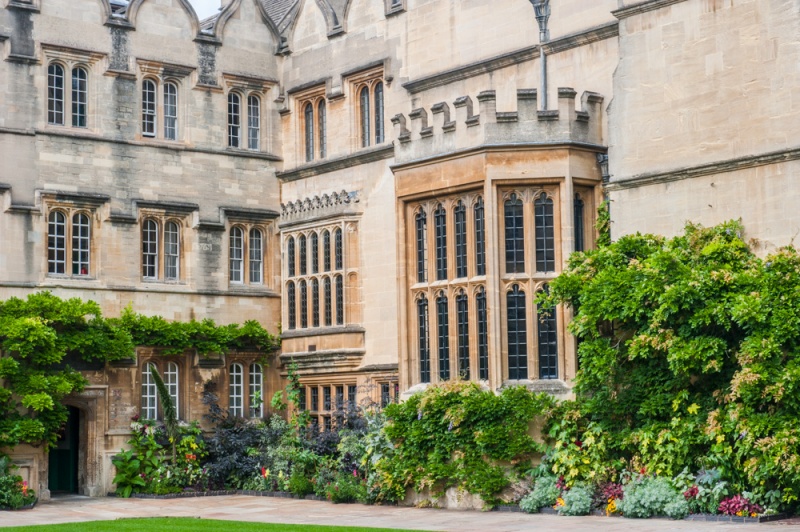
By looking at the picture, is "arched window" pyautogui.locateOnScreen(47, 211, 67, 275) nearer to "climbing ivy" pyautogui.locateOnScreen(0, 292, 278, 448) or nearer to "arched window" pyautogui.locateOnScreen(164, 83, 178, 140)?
"climbing ivy" pyautogui.locateOnScreen(0, 292, 278, 448)

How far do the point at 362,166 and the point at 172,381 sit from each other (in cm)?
579

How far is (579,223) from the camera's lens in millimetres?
21203

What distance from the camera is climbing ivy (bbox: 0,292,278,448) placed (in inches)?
934

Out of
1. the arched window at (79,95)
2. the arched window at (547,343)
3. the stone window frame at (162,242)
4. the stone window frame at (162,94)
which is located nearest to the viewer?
the arched window at (547,343)

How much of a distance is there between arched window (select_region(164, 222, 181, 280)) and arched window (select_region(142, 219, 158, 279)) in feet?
0.68

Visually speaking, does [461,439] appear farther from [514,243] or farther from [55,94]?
[55,94]

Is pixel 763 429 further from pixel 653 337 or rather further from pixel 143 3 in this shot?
pixel 143 3

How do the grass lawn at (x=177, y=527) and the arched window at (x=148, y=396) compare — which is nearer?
the grass lawn at (x=177, y=527)

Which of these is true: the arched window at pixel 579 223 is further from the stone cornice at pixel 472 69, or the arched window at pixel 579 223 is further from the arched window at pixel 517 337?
A: the stone cornice at pixel 472 69

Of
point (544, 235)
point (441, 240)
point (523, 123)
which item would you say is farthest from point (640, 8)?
point (441, 240)

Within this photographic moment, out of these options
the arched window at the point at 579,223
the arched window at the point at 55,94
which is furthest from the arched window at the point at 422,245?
the arched window at the point at 55,94

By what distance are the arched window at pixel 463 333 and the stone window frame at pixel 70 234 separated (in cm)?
815

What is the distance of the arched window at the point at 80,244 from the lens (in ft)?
85.0

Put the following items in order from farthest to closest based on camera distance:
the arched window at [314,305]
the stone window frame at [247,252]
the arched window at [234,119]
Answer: the arched window at [234,119]
the stone window frame at [247,252]
the arched window at [314,305]
